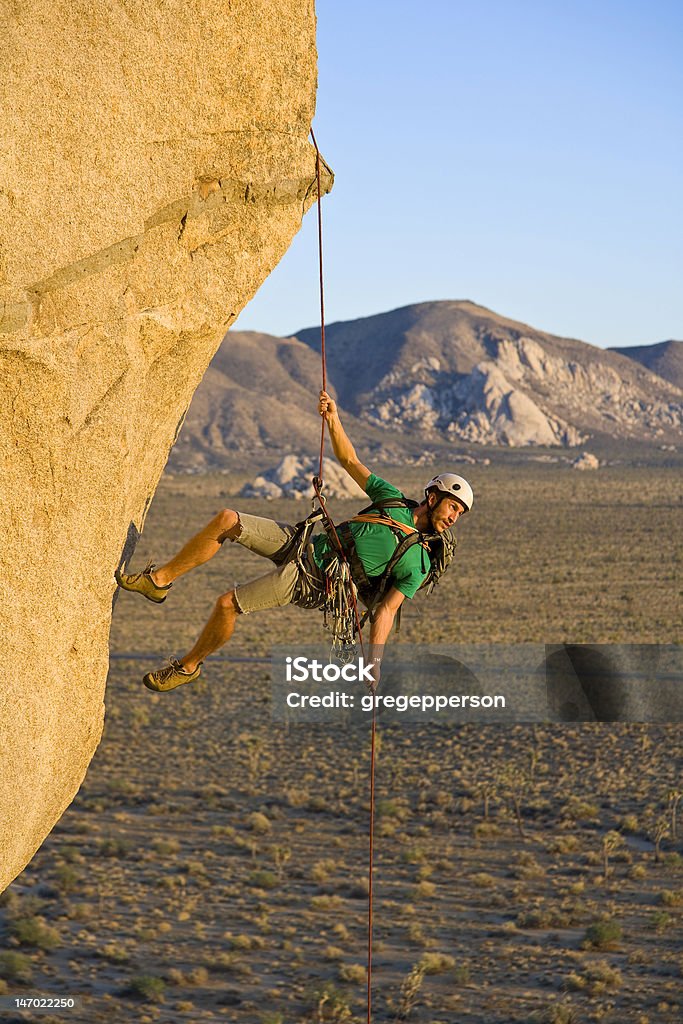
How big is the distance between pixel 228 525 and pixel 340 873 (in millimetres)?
16545

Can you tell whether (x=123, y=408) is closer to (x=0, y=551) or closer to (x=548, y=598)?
(x=0, y=551)

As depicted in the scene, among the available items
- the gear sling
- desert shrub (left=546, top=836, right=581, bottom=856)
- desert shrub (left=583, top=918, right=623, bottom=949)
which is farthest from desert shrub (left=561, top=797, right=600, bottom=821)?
the gear sling

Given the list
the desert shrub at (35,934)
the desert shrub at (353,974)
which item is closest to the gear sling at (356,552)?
the desert shrub at (353,974)

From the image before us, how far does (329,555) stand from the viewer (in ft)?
24.3

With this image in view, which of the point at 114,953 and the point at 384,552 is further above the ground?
the point at 384,552

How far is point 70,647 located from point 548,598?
4509cm

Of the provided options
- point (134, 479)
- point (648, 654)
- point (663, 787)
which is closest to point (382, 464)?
point (648, 654)

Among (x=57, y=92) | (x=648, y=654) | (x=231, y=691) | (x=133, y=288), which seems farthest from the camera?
(x=648, y=654)

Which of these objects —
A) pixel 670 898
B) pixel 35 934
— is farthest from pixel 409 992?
pixel 35 934

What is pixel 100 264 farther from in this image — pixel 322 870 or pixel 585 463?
pixel 585 463

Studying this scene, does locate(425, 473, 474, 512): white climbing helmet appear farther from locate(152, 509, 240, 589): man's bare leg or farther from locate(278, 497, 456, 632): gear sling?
locate(152, 509, 240, 589): man's bare leg

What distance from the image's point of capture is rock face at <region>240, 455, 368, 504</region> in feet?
291

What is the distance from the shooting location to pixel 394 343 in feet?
638
